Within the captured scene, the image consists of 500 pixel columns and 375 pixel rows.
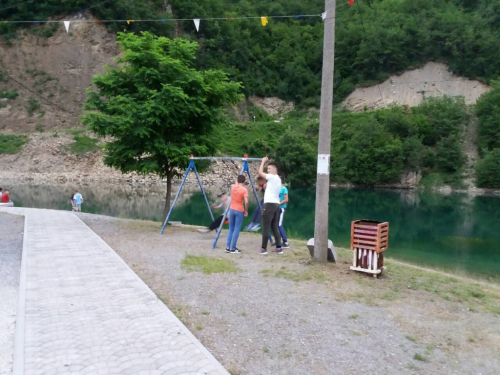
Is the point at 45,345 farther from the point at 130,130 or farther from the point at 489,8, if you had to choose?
the point at 489,8

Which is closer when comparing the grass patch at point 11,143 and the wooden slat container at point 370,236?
the wooden slat container at point 370,236

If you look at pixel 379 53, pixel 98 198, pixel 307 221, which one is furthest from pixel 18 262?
pixel 379 53

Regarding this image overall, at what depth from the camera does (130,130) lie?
1431cm

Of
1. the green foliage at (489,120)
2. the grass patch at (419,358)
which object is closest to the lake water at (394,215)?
the grass patch at (419,358)

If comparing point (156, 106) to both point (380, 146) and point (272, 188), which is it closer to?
→ point (272, 188)

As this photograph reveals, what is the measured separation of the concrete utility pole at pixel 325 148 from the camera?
893 cm

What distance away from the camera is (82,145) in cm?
5250

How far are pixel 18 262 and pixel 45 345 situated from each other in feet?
17.3

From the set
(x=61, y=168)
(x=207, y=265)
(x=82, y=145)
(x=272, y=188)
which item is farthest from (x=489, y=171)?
(x=207, y=265)

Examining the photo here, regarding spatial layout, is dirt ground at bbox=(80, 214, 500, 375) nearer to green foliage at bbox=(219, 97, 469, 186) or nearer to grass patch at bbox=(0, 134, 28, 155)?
green foliage at bbox=(219, 97, 469, 186)

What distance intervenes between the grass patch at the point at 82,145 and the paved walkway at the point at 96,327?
46.2m

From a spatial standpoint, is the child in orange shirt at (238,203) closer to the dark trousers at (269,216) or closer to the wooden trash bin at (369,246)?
the dark trousers at (269,216)

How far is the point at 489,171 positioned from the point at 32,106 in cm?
5728

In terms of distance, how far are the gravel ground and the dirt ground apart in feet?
6.51
